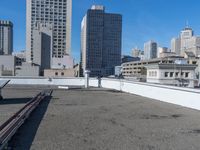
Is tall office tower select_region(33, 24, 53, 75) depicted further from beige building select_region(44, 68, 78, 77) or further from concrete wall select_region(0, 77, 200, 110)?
concrete wall select_region(0, 77, 200, 110)

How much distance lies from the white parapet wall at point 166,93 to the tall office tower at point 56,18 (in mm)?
113840

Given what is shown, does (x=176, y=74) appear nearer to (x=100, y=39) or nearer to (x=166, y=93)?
(x=166, y=93)

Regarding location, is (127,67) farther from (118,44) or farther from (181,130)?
(181,130)

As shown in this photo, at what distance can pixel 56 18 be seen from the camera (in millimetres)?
147500

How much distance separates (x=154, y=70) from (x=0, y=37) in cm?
13792

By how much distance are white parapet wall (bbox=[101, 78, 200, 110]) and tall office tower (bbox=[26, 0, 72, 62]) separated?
11384 cm

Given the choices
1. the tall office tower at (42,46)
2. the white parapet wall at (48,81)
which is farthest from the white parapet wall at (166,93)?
the tall office tower at (42,46)

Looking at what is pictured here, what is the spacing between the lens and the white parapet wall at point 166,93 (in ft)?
56.7

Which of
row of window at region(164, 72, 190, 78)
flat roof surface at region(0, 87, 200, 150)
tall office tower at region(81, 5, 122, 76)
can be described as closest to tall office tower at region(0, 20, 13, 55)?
tall office tower at region(81, 5, 122, 76)

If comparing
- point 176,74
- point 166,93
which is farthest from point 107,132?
point 176,74

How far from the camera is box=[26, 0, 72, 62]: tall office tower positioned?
468 ft

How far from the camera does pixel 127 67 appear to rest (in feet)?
484

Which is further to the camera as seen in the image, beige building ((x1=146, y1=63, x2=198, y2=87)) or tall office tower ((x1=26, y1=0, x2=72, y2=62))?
tall office tower ((x1=26, y1=0, x2=72, y2=62))

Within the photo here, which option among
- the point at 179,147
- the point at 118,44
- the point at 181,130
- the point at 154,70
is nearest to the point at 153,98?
the point at 181,130
